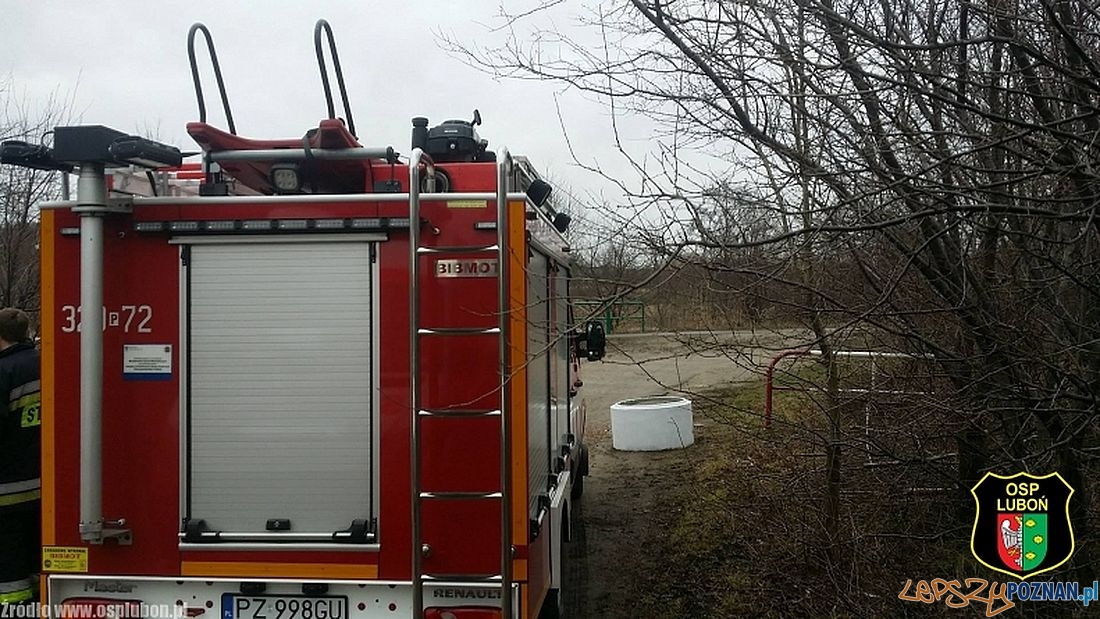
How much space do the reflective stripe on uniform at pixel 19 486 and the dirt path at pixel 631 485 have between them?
10.7ft

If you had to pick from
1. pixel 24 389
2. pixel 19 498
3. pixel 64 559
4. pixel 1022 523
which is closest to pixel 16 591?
pixel 19 498

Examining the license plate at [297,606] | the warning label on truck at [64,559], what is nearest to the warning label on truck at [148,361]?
the warning label on truck at [64,559]

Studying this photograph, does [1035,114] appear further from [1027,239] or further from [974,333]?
[974,333]

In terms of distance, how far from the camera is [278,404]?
4.29 meters

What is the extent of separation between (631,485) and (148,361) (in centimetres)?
738

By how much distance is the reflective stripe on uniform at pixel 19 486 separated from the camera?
491 cm

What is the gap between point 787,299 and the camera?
16.8ft

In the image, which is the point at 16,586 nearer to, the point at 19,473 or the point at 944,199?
the point at 19,473

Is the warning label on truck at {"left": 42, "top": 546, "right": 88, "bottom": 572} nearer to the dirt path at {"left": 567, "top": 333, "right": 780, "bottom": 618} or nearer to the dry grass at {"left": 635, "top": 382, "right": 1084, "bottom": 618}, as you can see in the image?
the dirt path at {"left": 567, "top": 333, "right": 780, "bottom": 618}

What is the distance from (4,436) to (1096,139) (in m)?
5.43

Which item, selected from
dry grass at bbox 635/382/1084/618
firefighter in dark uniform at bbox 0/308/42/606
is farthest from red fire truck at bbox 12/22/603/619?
dry grass at bbox 635/382/1084/618

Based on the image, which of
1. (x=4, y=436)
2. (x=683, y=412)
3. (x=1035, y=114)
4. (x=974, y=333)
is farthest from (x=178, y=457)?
(x=683, y=412)

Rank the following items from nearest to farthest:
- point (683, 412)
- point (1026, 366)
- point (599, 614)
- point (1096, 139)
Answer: point (1096, 139) → point (1026, 366) → point (599, 614) → point (683, 412)

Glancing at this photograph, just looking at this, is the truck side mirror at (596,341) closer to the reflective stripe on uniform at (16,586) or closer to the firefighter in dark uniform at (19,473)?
the firefighter in dark uniform at (19,473)
